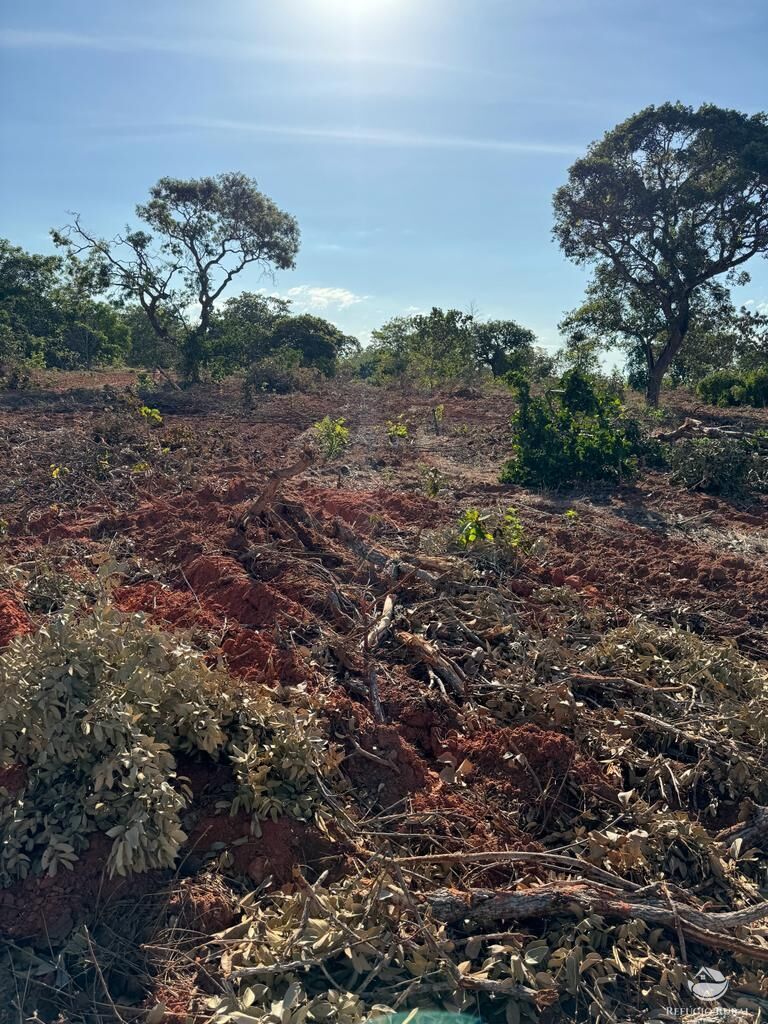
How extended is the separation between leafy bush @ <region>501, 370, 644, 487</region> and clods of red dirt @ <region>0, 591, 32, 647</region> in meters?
5.93

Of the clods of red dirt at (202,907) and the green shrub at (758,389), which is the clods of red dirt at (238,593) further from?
the green shrub at (758,389)

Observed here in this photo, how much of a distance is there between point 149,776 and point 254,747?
1.48 ft

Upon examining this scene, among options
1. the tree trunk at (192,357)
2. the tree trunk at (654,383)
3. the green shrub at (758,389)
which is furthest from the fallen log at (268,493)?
the green shrub at (758,389)

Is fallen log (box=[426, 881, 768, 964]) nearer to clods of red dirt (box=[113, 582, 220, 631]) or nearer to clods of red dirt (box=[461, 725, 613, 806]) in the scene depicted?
clods of red dirt (box=[461, 725, 613, 806])

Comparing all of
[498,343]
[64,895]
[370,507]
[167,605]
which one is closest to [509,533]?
[370,507]

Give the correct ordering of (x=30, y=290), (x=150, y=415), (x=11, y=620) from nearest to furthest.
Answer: (x=11, y=620) < (x=150, y=415) < (x=30, y=290)

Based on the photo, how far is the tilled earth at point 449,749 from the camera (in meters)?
2.06

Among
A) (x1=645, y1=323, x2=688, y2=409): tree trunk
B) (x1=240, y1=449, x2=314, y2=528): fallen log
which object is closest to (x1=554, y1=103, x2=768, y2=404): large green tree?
(x1=645, y1=323, x2=688, y2=409): tree trunk

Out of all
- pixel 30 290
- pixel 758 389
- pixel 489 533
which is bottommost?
pixel 489 533

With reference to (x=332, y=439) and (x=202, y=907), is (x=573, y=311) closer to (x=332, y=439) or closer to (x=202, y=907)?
(x=332, y=439)

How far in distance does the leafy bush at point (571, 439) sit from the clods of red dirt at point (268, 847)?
20.5 feet

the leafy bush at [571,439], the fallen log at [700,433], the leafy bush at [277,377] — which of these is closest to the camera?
the leafy bush at [571,439]

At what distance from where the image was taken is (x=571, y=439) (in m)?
8.38

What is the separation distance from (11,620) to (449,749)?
2407mm
